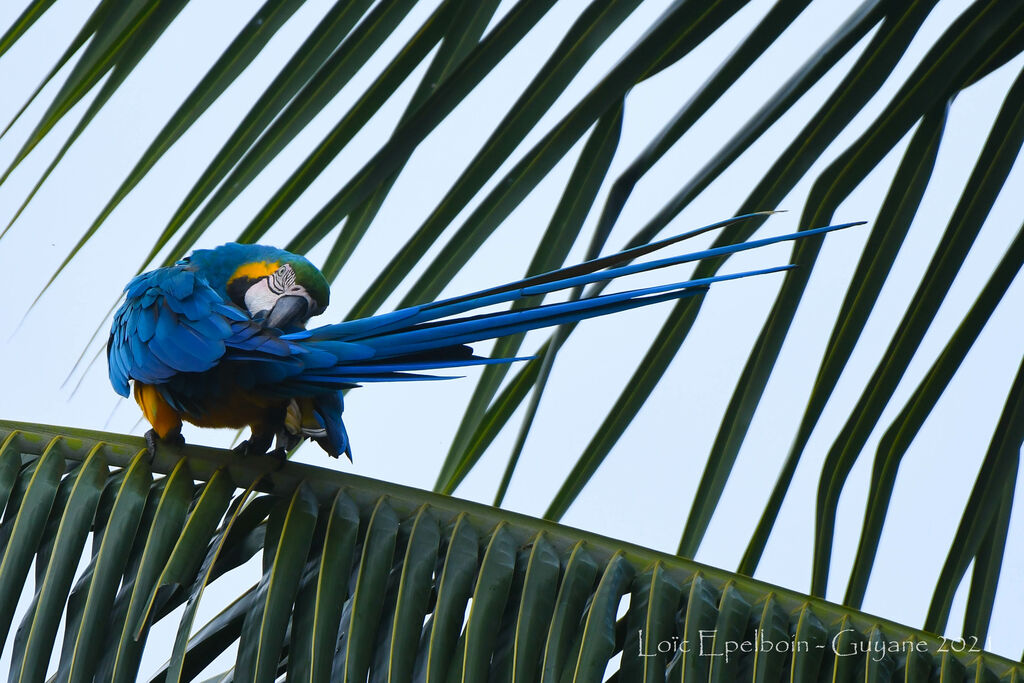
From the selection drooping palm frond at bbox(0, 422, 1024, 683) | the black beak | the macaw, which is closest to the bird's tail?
the macaw

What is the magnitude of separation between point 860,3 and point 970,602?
0.55 m

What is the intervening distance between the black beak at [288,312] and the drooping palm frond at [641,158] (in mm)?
231

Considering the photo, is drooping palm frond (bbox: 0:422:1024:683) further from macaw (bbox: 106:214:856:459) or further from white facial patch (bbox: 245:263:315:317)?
white facial patch (bbox: 245:263:315:317)

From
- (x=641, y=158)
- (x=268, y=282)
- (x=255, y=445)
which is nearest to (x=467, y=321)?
(x=641, y=158)

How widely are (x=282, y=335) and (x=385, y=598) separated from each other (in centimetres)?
26

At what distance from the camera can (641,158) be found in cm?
72

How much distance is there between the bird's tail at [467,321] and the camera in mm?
612

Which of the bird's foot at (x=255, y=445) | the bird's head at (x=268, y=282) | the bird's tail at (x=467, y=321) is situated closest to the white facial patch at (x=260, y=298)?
the bird's head at (x=268, y=282)

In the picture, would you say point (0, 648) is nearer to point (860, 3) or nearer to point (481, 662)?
point (481, 662)

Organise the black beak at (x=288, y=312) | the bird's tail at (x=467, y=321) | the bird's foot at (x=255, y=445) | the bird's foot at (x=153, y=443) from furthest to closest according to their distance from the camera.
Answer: the black beak at (x=288, y=312) → the bird's foot at (x=255, y=445) → the bird's foot at (x=153, y=443) → the bird's tail at (x=467, y=321)

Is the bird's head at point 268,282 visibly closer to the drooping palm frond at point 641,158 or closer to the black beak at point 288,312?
the black beak at point 288,312

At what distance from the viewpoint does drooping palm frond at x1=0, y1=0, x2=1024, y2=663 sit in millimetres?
722

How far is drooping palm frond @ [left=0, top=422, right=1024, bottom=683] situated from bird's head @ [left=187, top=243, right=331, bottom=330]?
0.33 meters

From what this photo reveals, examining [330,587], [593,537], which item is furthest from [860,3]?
[330,587]
